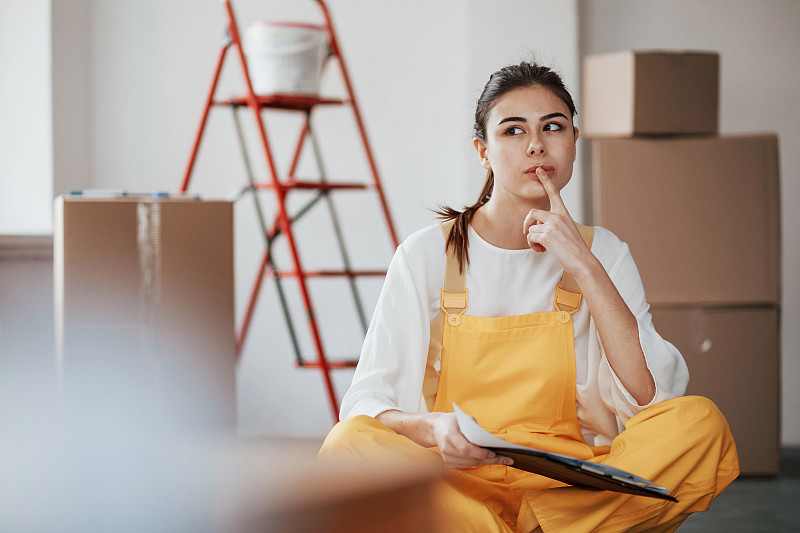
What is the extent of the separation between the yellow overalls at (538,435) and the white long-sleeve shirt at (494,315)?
34 millimetres

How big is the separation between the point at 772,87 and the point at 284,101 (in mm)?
1758

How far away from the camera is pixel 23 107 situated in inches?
126

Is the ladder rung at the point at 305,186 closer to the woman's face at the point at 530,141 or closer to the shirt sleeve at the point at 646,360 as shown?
the woman's face at the point at 530,141

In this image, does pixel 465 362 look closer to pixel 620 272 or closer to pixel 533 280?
pixel 533 280

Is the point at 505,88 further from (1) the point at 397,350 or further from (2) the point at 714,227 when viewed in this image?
(2) the point at 714,227

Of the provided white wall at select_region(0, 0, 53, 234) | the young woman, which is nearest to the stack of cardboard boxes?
the young woman

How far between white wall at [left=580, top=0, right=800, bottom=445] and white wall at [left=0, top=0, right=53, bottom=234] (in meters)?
2.37

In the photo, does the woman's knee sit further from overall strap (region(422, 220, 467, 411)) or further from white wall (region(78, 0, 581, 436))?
white wall (region(78, 0, 581, 436))

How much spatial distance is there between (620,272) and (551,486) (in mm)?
404

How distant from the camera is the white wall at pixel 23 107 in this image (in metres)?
3.19

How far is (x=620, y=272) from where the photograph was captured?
5.07 ft

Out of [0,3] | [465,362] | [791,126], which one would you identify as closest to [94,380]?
[465,362]

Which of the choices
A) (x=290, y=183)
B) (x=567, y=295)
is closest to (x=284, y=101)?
(x=290, y=183)

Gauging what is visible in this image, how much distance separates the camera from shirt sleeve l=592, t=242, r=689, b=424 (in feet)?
4.57
